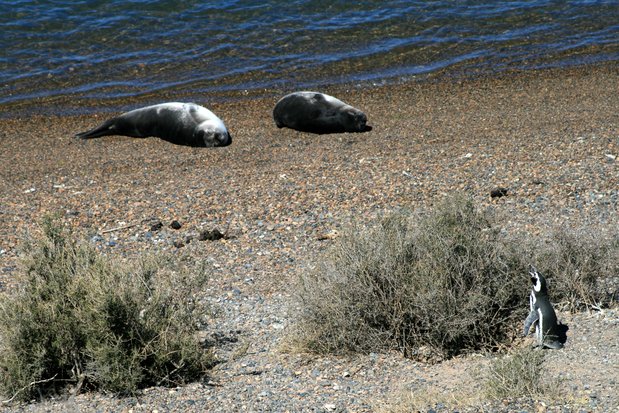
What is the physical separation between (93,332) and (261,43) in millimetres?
13205

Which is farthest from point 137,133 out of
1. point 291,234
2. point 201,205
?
point 291,234

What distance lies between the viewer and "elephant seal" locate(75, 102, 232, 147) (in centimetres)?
1230

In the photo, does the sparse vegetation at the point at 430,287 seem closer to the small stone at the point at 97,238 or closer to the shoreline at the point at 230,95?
the small stone at the point at 97,238

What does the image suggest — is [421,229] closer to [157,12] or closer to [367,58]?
[367,58]

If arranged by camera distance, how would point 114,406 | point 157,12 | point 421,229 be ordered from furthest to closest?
point 157,12 → point 421,229 → point 114,406

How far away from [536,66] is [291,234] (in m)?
9.68

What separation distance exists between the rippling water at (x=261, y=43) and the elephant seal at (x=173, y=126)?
2139 millimetres

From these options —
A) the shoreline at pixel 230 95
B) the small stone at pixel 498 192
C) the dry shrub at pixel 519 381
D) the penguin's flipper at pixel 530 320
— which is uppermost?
the dry shrub at pixel 519 381

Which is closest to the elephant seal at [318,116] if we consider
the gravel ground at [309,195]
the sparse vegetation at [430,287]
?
the gravel ground at [309,195]

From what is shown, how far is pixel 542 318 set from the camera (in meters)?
5.64

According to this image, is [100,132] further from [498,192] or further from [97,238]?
[498,192]

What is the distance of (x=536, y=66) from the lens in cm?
1638

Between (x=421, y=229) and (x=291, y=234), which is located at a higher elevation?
(x=421, y=229)

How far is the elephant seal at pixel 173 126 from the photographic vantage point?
40.4 feet
